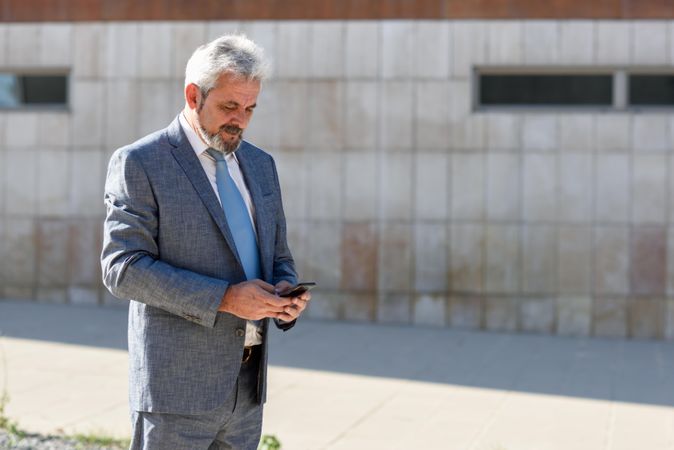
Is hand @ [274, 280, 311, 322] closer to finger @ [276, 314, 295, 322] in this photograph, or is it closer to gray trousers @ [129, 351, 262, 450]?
finger @ [276, 314, 295, 322]

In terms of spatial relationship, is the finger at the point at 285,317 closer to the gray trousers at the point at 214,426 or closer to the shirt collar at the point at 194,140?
the gray trousers at the point at 214,426

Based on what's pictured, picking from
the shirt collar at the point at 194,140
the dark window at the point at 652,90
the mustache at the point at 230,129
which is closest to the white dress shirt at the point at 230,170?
the shirt collar at the point at 194,140

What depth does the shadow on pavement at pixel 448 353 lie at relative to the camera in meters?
8.68

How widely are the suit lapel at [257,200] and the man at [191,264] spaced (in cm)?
5

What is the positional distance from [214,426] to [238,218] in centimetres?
68

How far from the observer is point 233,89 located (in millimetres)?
3158

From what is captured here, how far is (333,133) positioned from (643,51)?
3689 millimetres

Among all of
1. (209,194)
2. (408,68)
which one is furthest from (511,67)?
(209,194)

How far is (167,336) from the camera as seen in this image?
319cm

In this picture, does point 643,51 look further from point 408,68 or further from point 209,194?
point 209,194

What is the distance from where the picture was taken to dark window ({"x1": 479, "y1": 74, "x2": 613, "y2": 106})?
38.6ft

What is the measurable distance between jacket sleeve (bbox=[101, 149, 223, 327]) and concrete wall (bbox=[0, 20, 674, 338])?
8.88 metres

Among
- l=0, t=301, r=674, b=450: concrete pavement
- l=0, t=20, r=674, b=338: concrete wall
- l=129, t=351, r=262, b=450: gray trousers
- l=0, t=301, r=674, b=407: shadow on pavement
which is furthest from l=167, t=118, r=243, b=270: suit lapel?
l=0, t=20, r=674, b=338: concrete wall

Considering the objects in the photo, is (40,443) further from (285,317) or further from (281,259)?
(285,317)
